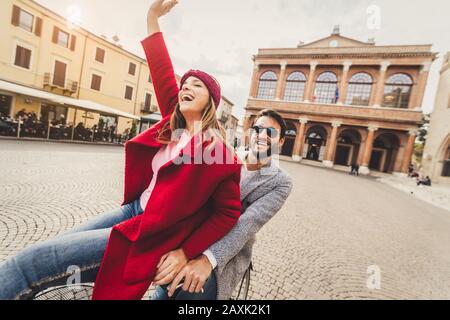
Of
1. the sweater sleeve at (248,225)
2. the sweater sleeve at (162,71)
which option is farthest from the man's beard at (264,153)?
the sweater sleeve at (162,71)

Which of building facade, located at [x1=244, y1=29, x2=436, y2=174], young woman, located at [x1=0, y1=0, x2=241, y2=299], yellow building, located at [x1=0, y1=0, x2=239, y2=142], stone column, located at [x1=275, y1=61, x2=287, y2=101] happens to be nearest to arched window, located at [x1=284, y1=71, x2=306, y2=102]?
building facade, located at [x1=244, y1=29, x2=436, y2=174]

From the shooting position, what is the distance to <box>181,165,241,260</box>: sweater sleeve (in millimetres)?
1121

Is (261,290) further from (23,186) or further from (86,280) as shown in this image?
(23,186)

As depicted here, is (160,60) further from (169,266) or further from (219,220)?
(169,266)

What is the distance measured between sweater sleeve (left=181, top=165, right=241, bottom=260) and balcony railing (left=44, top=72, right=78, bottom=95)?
896 inches

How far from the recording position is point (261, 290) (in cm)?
253

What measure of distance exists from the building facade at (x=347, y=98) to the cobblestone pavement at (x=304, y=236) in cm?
1983

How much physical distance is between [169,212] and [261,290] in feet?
6.65

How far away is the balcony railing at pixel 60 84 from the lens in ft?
59.2

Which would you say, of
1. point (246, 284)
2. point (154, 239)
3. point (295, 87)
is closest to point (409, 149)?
point (295, 87)

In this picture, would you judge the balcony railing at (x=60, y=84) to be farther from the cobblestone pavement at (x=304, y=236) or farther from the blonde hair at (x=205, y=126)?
the blonde hair at (x=205, y=126)

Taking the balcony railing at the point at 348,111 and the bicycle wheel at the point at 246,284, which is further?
the balcony railing at the point at 348,111

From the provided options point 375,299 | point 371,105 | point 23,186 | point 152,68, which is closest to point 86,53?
point 23,186

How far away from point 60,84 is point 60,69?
1230 mm
